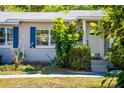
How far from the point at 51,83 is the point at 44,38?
930 centimetres

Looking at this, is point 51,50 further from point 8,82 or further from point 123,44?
point 123,44

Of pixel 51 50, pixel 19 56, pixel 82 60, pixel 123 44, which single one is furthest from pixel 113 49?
pixel 51 50

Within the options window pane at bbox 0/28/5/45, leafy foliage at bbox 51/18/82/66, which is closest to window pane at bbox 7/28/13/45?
window pane at bbox 0/28/5/45

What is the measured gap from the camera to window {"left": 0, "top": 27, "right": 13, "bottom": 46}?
20844mm

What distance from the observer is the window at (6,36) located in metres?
20.8

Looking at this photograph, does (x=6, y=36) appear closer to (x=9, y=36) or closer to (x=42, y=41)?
(x=9, y=36)

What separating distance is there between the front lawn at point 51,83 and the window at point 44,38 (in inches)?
317

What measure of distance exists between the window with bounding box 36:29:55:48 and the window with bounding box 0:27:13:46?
1.67 meters

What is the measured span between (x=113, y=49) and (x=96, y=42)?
15.7 m

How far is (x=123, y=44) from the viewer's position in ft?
15.5

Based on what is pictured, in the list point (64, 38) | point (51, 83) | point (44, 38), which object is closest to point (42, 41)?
point (44, 38)

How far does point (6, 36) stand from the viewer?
20.9m

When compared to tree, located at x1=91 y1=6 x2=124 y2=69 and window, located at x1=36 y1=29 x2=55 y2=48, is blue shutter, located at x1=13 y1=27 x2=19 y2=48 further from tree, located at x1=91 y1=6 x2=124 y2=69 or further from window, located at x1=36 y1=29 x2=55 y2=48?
tree, located at x1=91 y1=6 x2=124 y2=69
